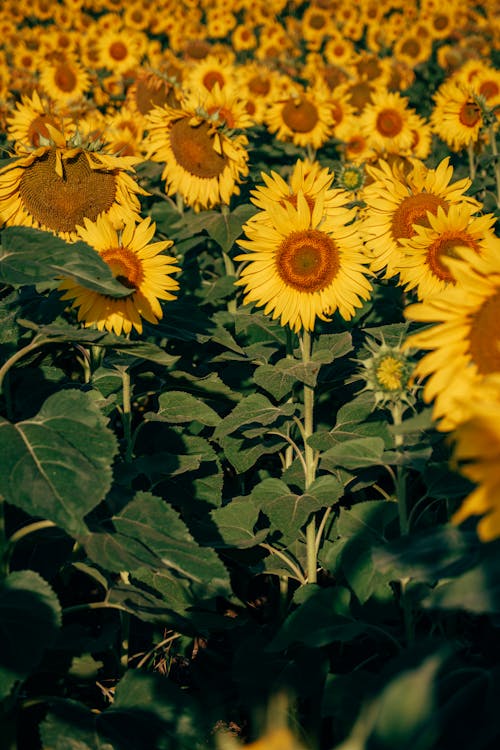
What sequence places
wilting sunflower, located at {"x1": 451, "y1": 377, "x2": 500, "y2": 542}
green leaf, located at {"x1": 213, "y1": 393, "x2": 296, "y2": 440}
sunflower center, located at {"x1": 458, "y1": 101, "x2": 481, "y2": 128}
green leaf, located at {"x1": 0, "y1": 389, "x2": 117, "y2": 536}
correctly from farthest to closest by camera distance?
1. sunflower center, located at {"x1": 458, "y1": 101, "x2": 481, "y2": 128}
2. green leaf, located at {"x1": 213, "y1": 393, "x2": 296, "y2": 440}
3. green leaf, located at {"x1": 0, "y1": 389, "x2": 117, "y2": 536}
4. wilting sunflower, located at {"x1": 451, "y1": 377, "x2": 500, "y2": 542}

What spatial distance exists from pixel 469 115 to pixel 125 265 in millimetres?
3016

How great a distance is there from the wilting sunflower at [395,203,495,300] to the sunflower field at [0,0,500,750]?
0.01 metres

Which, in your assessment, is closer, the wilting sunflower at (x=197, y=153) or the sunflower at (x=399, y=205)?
the sunflower at (x=399, y=205)

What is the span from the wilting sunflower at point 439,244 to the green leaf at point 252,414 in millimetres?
635

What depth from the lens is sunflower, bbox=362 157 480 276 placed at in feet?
9.46

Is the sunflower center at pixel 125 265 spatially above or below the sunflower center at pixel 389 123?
below

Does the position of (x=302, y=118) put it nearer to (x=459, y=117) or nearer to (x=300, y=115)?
(x=300, y=115)

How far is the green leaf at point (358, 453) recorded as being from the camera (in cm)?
199

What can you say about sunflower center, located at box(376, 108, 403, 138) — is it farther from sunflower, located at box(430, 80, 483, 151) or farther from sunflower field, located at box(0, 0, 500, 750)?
sunflower field, located at box(0, 0, 500, 750)

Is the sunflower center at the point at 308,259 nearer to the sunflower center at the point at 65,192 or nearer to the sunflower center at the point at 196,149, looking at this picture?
the sunflower center at the point at 65,192

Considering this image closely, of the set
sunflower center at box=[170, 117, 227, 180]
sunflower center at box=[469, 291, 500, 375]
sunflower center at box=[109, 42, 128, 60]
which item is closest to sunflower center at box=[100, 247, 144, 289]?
sunflower center at box=[170, 117, 227, 180]

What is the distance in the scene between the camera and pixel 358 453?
2.04m

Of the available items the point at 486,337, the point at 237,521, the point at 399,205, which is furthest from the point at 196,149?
the point at 486,337

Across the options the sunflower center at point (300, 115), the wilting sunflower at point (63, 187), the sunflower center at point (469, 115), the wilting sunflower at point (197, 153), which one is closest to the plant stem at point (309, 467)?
the wilting sunflower at point (63, 187)
